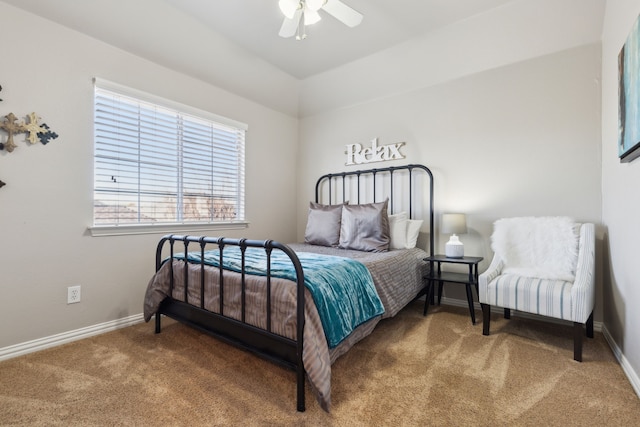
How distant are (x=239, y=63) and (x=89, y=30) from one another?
126 cm

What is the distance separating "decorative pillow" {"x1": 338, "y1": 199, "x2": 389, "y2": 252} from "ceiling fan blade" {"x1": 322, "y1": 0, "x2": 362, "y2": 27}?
1.62 meters

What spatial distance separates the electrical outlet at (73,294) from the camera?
2.25 m

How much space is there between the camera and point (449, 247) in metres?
2.80

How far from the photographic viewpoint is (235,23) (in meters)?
2.65

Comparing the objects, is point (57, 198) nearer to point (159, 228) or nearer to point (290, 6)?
point (159, 228)

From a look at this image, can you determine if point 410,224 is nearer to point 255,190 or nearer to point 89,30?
point 255,190

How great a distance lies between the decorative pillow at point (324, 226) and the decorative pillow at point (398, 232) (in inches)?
21.5

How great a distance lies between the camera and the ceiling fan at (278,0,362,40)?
6.39 ft

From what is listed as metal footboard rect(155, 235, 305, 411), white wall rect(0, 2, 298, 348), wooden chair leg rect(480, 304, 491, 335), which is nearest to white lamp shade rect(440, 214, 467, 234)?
wooden chair leg rect(480, 304, 491, 335)

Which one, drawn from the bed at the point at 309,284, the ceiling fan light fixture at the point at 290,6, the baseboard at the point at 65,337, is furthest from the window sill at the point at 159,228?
the ceiling fan light fixture at the point at 290,6

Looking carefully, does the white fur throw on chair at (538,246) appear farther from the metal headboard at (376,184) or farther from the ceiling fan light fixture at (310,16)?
the ceiling fan light fixture at (310,16)

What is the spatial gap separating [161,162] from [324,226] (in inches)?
67.3

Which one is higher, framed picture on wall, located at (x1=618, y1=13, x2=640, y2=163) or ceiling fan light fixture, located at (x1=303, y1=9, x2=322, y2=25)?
ceiling fan light fixture, located at (x1=303, y1=9, x2=322, y2=25)

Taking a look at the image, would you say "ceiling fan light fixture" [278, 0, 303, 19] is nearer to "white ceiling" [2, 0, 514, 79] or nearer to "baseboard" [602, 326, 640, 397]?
"white ceiling" [2, 0, 514, 79]
